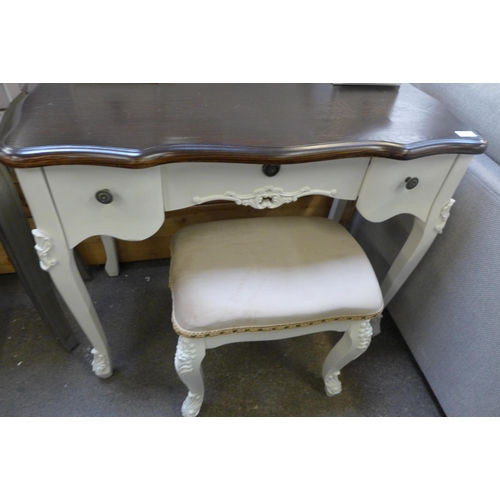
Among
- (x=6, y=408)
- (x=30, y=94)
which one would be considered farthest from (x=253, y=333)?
(x=6, y=408)

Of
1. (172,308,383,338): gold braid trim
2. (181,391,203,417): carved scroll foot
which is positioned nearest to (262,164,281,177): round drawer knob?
(172,308,383,338): gold braid trim

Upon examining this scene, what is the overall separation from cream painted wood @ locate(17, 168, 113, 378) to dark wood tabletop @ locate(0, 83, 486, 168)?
51 mm

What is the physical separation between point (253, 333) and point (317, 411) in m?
0.42

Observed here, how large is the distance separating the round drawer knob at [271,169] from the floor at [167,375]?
64cm

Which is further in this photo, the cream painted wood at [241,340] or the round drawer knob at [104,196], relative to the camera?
the cream painted wood at [241,340]

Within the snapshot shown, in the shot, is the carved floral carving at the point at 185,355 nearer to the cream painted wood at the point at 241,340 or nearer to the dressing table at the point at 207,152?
the cream painted wood at the point at 241,340

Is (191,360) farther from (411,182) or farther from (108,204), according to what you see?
(411,182)

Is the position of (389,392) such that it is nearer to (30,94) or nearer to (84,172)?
(84,172)

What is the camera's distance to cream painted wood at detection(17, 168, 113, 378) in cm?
54

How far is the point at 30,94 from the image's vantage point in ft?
2.11

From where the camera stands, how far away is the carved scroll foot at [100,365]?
3.01 ft

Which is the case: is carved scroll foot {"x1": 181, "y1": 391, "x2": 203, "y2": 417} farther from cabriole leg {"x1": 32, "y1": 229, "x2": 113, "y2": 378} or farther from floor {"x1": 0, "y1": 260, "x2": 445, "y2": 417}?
cabriole leg {"x1": 32, "y1": 229, "x2": 113, "y2": 378}

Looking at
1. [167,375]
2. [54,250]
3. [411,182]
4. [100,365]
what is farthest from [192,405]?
[411,182]

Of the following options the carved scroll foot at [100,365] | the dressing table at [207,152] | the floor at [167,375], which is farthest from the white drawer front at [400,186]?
the carved scroll foot at [100,365]
